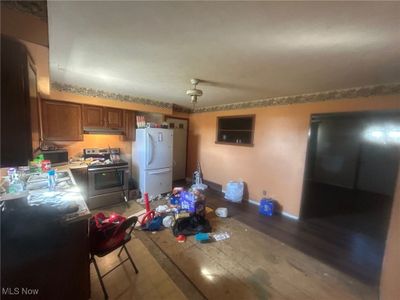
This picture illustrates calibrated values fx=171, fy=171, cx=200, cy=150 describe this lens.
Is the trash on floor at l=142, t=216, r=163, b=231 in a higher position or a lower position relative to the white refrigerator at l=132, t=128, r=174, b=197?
lower

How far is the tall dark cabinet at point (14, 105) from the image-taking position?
95 cm

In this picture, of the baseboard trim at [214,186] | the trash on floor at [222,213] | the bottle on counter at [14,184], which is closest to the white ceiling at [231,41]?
the bottle on counter at [14,184]

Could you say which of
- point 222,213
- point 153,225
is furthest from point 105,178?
point 222,213

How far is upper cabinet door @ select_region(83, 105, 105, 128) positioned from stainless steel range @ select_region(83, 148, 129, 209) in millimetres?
564

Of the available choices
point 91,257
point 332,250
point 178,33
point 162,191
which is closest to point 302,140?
point 332,250

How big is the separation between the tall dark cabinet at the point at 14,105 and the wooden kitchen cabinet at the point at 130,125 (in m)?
2.87

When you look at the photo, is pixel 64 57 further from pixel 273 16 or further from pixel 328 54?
pixel 328 54

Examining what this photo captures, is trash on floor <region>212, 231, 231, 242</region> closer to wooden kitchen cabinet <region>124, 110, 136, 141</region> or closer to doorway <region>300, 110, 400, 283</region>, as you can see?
doorway <region>300, 110, 400, 283</region>

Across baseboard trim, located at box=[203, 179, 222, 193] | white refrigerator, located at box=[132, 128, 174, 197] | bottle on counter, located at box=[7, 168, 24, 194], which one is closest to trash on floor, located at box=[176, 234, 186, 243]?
white refrigerator, located at box=[132, 128, 174, 197]

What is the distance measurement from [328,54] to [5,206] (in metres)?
2.82

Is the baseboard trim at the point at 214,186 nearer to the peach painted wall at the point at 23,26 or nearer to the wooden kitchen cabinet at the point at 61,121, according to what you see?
the wooden kitchen cabinet at the point at 61,121

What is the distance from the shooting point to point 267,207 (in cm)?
335

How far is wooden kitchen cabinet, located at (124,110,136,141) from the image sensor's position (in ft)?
12.7

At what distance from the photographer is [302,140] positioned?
10.1 ft
